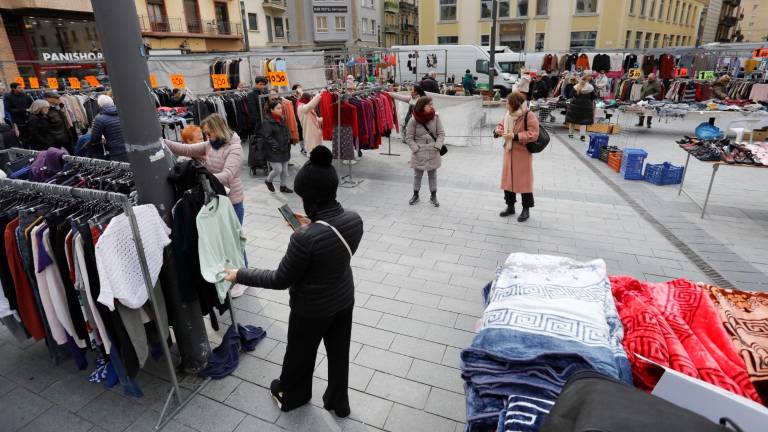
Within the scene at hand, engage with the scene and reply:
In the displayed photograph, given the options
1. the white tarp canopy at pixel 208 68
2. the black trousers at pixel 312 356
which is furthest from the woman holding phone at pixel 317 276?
the white tarp canopy at pixel 208 68

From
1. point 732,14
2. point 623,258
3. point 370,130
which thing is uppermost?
point 732,14

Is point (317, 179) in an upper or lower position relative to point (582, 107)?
upper

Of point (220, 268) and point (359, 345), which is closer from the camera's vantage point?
point (220, 268)

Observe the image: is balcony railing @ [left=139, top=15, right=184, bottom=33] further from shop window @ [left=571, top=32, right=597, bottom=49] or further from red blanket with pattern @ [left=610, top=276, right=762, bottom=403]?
shop window @ [left=571, top=32, right=597, bottom=49]

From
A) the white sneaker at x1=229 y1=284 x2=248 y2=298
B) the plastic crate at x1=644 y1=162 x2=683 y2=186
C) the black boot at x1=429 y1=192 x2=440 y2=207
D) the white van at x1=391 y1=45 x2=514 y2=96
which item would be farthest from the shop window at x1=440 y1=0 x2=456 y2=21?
the white sneaker at x1=229 y1=284 x2=248 y2=298

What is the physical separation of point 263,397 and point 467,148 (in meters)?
9.00

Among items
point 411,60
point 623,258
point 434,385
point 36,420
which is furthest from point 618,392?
point 411,60

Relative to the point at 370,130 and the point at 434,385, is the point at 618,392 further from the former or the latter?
the point at 370,130

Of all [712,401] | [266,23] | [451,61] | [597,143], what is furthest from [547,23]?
[712,401]

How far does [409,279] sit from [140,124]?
9.81 feet

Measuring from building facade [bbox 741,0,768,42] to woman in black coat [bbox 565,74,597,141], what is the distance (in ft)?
168

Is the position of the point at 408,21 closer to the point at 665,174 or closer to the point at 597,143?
the point at 597,143

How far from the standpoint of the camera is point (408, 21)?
5728cm

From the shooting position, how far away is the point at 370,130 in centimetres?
823
